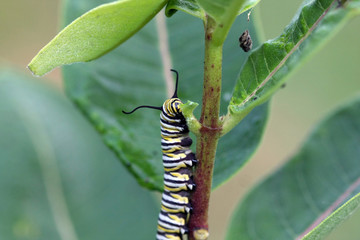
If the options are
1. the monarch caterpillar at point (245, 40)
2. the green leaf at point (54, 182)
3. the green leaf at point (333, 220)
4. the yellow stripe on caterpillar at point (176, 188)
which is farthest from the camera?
the green leaf at point (54, 182)

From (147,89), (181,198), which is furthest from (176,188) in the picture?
(147,89)

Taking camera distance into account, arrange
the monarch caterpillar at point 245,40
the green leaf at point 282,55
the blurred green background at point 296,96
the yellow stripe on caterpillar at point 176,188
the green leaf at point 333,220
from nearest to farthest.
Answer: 1. the green leaf at point 282,55
2. the green leaf at point 333,220
3. the monarch caterpillar at point 245,40
4. the yellow stripe on caterpillar at point 176,188
5. the blurred green background at point 296,96

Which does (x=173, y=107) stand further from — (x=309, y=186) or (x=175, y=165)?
(x=309, y=186)

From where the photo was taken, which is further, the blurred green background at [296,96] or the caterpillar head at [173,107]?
the blurred green background at [296,96]

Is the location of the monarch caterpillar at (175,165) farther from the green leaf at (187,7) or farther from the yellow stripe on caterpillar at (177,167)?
the green leaf at (187,7)

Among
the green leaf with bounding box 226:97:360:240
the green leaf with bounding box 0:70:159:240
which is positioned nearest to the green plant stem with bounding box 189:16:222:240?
the green leaf with bounding box 226:97:360:240

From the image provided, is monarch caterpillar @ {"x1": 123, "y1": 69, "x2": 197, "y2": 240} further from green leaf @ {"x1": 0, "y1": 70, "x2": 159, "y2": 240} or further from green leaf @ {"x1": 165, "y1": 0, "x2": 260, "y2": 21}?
green leaf @ {"x1": 165, "y1": 0, "x2": 260, "y2": 21}

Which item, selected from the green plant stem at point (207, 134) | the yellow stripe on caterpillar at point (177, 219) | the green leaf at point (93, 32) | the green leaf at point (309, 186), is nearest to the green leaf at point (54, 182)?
the yellow stripe on caterpillar at point (177, 219)
